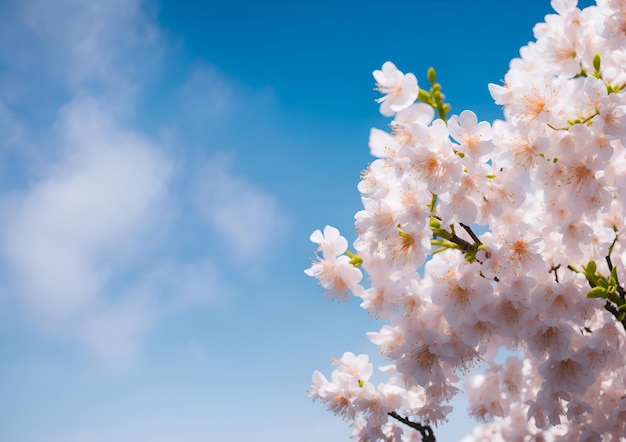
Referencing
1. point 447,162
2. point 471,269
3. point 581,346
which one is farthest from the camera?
point 581,346

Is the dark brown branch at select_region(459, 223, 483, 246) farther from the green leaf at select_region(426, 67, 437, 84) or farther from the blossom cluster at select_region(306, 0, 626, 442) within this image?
the green leaf at select_region(426, 67, 437, 84)

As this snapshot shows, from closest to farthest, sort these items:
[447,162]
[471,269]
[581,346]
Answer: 1. [447,162]
2. [471,269]
3. [581,346]

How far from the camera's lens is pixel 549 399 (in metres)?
3.63

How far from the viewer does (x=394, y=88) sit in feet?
11.3

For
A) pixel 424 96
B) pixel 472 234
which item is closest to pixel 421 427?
pixel 472 234

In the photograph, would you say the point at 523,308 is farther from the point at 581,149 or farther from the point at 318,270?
the point at 318,270

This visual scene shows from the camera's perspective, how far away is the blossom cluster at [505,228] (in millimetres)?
3115

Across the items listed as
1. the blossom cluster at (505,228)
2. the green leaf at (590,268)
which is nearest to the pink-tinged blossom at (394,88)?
the blossom cluster at (505,228)

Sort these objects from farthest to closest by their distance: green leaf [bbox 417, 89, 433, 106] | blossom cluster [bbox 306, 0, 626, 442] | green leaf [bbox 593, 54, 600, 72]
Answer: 1. green leaf [bbox 593, 54, 600, 72]
2. green leaf [bbox 417, 89, 433, 106]
3. blossom cluster [bbox 306, 0, 626, 442]

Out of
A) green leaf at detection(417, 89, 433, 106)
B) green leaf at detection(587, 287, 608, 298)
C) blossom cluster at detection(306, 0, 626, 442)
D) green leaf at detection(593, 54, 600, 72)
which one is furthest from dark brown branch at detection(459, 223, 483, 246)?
green leaf at detection(593, 54, 600, 72)

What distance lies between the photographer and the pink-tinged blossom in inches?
132

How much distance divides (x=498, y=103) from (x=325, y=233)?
135 centimetres

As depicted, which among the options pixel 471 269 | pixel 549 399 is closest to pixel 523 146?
pixel 471 269

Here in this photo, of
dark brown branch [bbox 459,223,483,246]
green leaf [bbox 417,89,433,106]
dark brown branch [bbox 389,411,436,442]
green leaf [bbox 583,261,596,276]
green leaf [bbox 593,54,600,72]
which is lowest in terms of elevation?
dark brown branch [bbox 389,411,436,442]
